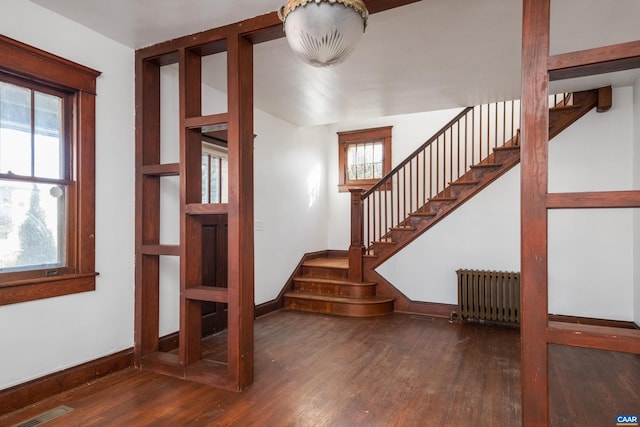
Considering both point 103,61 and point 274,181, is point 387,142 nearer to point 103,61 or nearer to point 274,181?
point 274,181

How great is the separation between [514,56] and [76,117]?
3.81 metres

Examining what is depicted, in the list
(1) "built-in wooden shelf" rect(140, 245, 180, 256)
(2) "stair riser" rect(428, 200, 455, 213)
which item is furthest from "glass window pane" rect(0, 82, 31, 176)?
(2) "stair riser" rect(428, 200, 455, 213)

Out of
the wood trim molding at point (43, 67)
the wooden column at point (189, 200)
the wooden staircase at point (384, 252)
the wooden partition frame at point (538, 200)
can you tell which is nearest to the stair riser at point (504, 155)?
the wooden staircase at point (384, 252)

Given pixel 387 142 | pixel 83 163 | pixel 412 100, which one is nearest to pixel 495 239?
pixel 412 100

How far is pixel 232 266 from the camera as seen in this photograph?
107 inches

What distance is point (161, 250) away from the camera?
10.1ft

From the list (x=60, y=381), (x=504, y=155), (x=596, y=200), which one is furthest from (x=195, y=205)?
(x=504, y=155)

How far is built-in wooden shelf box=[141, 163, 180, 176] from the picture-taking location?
9.89 ft

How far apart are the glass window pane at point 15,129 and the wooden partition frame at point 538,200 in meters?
3.17

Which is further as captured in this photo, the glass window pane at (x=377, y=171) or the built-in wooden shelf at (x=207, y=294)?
the glass window pane at (x=377, y=171)

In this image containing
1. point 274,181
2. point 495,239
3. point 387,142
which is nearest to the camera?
point 495,239

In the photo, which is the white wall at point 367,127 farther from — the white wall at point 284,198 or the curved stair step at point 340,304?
the curved stair step at point 340,304

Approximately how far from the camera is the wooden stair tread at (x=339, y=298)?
4945mm

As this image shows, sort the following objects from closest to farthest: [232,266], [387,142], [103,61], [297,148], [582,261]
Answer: [232,266] → [103,61] → [582,261] → [297,148] → [387,142]
